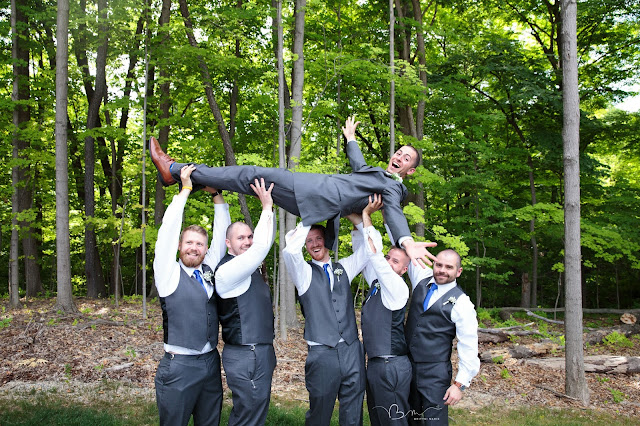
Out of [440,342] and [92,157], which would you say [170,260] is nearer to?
[440,342]

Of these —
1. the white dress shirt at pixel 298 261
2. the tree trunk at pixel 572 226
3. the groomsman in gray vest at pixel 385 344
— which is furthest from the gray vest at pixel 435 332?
the tree trunk at pixel 572 226

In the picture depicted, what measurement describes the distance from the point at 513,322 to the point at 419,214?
503cm

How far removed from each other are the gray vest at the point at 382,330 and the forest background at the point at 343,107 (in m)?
4.62

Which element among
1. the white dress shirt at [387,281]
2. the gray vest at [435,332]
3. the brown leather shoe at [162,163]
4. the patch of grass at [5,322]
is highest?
the brown leather shoe at [162,163]

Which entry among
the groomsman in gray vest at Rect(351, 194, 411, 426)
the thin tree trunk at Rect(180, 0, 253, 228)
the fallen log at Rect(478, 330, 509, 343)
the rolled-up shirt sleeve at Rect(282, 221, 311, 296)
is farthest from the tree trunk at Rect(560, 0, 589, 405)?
the thin tree trunk at Rect(180, 0, 253, 228)

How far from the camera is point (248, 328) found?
3.39m

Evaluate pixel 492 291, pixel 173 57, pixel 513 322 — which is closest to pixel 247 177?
pixel 173 57

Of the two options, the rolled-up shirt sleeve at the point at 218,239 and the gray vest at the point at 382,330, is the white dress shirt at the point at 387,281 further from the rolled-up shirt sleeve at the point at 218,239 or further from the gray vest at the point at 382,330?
the rolled-up shirt sleeve at the point at 218,239

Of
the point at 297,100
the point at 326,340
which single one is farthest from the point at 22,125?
the point at 326,340

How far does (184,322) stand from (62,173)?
7203 millimetres

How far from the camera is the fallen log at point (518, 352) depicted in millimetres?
8773

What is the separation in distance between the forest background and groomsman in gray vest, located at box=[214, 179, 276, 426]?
4603 millimetres

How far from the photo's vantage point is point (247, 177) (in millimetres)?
3680

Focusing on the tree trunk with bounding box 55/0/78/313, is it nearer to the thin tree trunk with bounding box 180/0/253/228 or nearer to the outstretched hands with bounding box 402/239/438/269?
the thin tree trunk with bounding box 180/0/253/228
